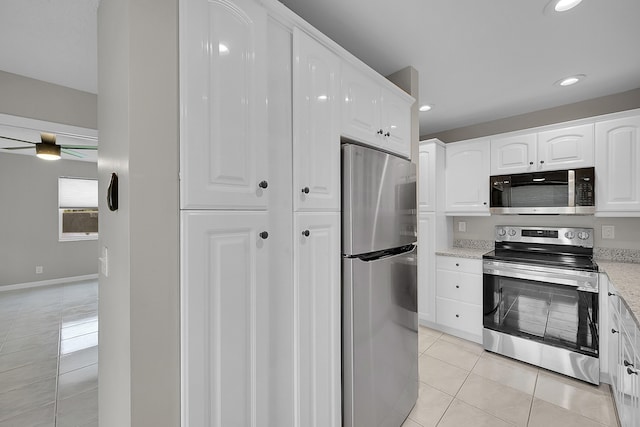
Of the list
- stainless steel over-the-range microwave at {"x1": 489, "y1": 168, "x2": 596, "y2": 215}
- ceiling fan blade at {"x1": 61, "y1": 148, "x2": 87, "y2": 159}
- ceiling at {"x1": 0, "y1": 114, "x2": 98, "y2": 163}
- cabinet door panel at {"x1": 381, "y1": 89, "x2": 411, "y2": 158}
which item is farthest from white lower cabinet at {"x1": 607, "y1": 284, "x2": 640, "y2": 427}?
ceiling fan blade at {"x1": 61, "y1": 148, "x2": 87, "y2": 159}

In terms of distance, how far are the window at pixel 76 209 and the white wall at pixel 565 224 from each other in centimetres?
701

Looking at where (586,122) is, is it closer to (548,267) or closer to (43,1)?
(548,267)

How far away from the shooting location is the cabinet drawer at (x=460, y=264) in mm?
2893

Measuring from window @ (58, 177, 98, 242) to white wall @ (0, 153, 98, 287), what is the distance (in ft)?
0.36

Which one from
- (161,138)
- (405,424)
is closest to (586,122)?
(405,424)

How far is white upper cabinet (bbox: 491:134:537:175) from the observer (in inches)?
111

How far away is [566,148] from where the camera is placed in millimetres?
2617

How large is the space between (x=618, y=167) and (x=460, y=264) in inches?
61.8

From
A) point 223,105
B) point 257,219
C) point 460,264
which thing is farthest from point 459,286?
point 223,105

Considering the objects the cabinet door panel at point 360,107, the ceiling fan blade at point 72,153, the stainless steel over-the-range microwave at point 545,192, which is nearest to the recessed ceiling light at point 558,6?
the cabinet door panel at point 360,107

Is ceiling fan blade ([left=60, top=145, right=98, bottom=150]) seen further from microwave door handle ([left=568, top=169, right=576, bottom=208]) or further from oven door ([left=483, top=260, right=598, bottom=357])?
microwave door handle ([left=568, top=169, right=576, bottom=208])

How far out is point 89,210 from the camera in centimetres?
573

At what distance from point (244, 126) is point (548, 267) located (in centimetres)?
282

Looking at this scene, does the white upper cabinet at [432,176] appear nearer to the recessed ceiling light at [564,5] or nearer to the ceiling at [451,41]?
the ceiling at [451,41]
